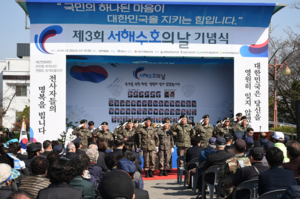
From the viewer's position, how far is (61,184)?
260 cm

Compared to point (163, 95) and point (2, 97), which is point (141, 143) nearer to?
point (163, 95)

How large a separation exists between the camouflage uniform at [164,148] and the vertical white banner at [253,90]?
2653 millimetres

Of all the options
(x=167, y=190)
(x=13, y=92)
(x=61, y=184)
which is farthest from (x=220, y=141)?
(x=13, y=92)

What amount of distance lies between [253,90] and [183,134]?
2.97 meters

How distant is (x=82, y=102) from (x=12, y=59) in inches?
1080

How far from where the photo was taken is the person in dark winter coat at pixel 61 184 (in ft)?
8.07

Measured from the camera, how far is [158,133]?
8.50 meters

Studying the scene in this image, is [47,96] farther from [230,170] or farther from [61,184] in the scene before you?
[61,184]

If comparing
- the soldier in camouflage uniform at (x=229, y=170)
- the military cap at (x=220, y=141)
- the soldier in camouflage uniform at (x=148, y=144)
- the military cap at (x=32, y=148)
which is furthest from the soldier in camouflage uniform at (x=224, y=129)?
the military cap at (x=32, y=148)

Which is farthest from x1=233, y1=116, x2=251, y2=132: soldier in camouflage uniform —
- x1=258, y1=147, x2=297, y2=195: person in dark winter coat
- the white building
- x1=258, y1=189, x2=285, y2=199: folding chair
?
the white building

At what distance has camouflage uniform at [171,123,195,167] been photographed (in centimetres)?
845

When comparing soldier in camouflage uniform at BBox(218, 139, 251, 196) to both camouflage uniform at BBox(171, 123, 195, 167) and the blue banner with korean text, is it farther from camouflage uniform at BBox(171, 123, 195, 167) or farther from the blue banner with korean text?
the blue banner with korean text

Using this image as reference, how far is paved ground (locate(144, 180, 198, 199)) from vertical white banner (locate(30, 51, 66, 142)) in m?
3.63

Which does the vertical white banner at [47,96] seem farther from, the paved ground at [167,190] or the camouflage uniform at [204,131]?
the camouflage uniform at [204,131]
